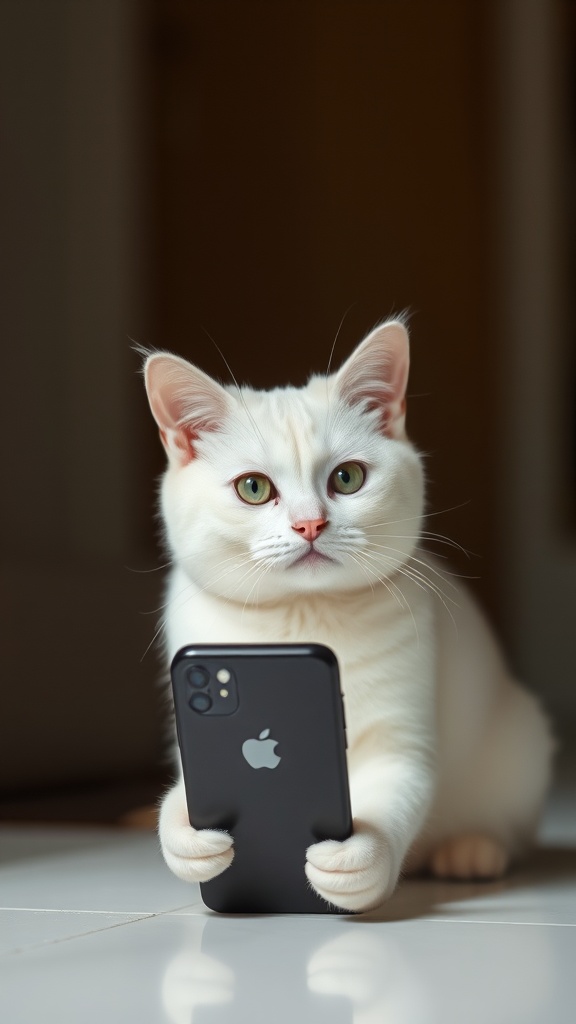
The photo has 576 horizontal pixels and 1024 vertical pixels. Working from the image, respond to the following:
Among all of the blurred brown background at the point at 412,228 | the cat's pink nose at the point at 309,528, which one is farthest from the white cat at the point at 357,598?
the blurred brown background at the point at 412,228

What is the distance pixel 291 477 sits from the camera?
45.5 inches

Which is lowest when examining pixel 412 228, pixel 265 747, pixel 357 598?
pixel 265 747

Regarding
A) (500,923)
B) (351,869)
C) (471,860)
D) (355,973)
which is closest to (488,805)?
(471,860)

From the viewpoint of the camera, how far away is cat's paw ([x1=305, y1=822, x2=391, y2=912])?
39.5 inches

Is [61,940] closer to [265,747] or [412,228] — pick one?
[265,747]

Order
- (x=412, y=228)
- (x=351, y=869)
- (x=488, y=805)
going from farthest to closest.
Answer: (x=412, y=228)
(x=488, y=805)
(x=351, y=869)

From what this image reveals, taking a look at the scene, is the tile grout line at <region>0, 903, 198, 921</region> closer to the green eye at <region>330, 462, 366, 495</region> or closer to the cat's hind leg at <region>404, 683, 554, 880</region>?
the cat's hind leg at <region>404, 683, 554, 880</region>

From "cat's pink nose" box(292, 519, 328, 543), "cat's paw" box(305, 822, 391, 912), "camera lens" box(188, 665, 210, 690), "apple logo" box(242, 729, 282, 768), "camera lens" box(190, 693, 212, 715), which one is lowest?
"cat's paw" box(305, 822, 391, 912)

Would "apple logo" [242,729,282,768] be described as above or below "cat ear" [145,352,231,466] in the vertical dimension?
below

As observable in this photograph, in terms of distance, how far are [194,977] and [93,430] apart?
106 inches

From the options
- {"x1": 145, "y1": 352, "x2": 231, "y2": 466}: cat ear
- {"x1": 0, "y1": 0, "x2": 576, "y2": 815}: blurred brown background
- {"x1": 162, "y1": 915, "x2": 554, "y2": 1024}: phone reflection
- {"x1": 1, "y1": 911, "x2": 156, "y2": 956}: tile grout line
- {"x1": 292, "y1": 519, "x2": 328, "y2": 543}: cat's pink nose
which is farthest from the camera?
{"x1": 0, "y1": 0, "x2": 576, "y2": 815}: blurred brown background

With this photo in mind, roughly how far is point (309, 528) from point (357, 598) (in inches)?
5.6

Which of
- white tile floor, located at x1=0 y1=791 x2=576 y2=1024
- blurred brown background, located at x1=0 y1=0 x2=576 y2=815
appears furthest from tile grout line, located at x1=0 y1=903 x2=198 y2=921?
blurred brown background, located at x1=0 y1=0 x2=576 y2=815

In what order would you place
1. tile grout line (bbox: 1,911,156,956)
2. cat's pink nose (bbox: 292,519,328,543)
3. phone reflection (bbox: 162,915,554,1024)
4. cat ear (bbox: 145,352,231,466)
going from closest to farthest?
phone reflection (bbox: 162,915,554,1024) → tile grout line (bbox: 1,911,156,956) → cat's pink nose (bbox: 292,519,328,543) → cat ear (bbox: 145,352,231,466)
